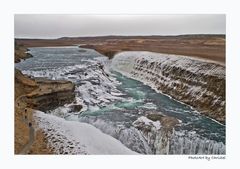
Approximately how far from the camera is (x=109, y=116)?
119 inches

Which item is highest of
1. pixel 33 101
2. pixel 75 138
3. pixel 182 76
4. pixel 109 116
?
pixel 182 76

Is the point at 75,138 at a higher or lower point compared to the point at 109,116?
lower

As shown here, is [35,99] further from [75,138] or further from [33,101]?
[75,138]

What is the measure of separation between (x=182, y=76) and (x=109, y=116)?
0.59 meters

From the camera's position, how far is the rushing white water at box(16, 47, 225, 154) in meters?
2.96

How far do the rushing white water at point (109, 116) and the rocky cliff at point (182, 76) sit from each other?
0.04 meters

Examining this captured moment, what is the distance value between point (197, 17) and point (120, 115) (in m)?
0.85

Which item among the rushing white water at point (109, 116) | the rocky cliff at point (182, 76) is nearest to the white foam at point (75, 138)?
the rushing white water at point (109, 116)

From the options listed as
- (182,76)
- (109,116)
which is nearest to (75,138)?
(109,116)

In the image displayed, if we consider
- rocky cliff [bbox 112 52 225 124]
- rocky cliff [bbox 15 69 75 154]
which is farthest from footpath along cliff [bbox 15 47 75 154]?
rocky cliff [bbox 112 52 225 124]

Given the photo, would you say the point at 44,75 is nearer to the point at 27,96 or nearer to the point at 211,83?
the point at 27,96

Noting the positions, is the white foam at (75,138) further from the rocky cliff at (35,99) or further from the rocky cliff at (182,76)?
the rocky cliff at (182,76)

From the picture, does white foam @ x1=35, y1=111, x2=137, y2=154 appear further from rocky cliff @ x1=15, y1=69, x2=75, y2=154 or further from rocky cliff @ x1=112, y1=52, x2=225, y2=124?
rocky cliff @ x1=112, y1=52, x2=225, y2=124

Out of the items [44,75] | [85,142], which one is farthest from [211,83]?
[44,75]
